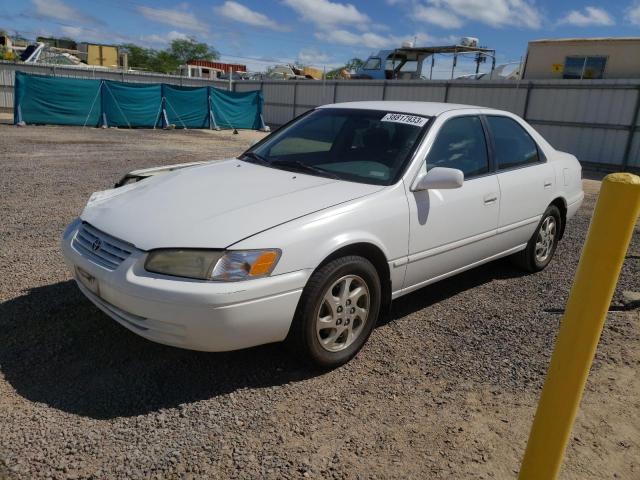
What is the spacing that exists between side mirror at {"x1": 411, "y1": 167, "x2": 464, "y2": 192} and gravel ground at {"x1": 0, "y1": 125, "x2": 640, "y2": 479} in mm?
1046

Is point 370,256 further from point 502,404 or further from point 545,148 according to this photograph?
point 545,148

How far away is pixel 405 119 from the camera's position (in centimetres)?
387

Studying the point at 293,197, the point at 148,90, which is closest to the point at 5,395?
the point at 293,197

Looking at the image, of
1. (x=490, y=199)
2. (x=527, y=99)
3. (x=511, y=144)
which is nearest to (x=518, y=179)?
(x=511, y=144)

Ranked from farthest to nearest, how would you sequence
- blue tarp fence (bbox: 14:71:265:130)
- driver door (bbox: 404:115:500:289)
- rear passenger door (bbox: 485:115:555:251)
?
blue tarp fence (bbox: 14:71:265:130) < rear passenger door (bbox: 485:115:555:251) < driver door (bbox: 404:115:500:289)

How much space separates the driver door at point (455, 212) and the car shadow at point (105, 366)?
1.13m

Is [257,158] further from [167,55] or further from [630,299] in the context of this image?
[167,55]

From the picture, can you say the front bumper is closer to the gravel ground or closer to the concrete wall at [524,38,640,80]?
the gravel ground

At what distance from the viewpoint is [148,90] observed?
20.2m

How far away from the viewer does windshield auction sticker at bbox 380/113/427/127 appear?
3799 millimetres

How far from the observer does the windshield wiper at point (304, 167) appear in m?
3.57

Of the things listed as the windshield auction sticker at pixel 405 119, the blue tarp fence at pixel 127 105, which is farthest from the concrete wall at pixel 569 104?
the windshield auction sticker at pixel 405 119

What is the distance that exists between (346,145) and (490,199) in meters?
1.18

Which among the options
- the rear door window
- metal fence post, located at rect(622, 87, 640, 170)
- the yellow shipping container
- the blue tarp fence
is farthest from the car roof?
the yellow shipping container
